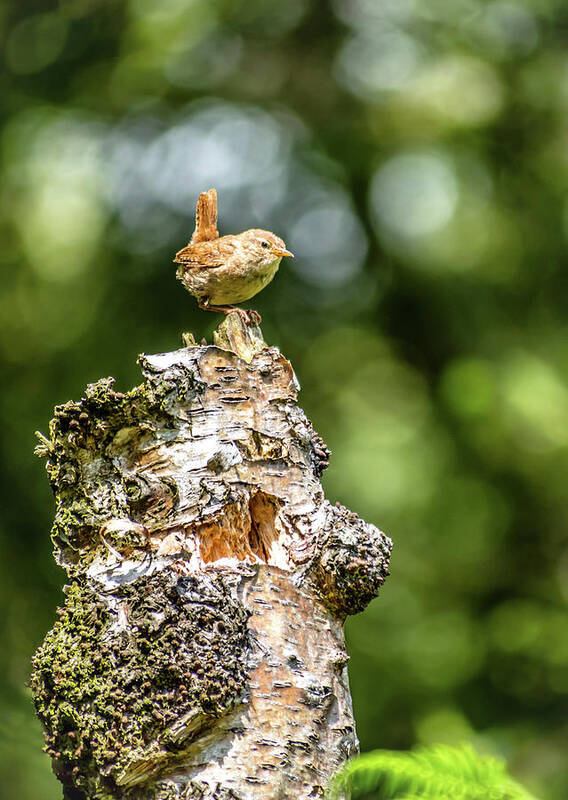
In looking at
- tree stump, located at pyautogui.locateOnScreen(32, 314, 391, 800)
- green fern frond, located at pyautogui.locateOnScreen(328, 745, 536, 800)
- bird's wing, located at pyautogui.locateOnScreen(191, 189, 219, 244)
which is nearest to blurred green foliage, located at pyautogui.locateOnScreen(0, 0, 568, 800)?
bird's wing, located at pyautogui.locateOnScreen(191, 189, 219, 244)

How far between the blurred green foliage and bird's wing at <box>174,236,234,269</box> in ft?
4.43

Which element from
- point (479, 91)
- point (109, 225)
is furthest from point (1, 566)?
point (479, 91)

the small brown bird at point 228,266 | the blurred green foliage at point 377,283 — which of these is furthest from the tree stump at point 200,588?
the blurred green foliage at point 377,283

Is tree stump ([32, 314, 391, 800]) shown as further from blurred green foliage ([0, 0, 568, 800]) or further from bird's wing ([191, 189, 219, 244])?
blurred green foliage ([0, 0, 568, 800])

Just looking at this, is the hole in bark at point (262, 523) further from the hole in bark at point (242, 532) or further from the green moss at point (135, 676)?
the green moss at point (135, 676)

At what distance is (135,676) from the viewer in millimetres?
1538

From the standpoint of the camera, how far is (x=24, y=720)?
3.10m

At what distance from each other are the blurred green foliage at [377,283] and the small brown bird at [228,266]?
1.37 m

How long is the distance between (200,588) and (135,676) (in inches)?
7.7

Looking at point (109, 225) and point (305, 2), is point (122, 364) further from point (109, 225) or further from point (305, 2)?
point (305, 2)

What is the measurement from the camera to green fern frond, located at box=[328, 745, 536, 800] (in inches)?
35.3

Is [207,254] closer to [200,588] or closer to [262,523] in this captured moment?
[262,523]

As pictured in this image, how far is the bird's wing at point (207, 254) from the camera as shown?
2498mm

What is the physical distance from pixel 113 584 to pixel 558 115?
379 centimetres
